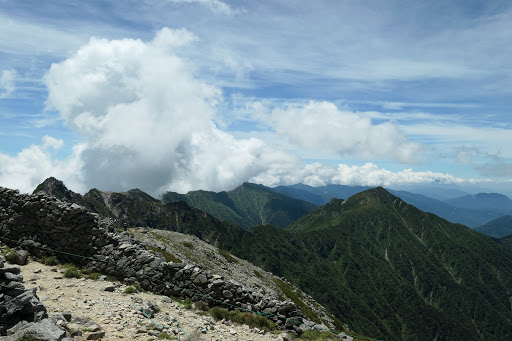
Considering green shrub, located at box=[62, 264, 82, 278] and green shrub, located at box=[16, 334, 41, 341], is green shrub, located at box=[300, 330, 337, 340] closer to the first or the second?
green shrub, located at box=[16, 334, 41, 341]

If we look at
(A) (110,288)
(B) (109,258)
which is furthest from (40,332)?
(B) (109,258)

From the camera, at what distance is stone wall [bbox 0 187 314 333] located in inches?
661

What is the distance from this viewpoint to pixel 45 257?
1859cm

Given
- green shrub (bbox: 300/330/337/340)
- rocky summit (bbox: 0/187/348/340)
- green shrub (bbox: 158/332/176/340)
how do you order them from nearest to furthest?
green shrub (bbox: 158/332/176/340)
green shrub (bbox: 300/330/337/340)
rocky summit (bbox: 0/187/348/340)

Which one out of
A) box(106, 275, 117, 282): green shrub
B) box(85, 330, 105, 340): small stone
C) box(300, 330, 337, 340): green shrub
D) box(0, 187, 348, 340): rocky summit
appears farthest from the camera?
box(106, 275, 117, 282): green shrub

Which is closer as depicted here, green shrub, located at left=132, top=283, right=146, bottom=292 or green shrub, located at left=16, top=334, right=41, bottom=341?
green shrub, located at left=16, top=334, right=41, bottom=341

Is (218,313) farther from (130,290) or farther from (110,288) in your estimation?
(110,288)

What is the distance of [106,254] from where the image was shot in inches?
725

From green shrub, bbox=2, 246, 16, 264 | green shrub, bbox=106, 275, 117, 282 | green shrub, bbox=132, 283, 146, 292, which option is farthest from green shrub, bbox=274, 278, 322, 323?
green shrub, bbox=2, 246, 16, 264

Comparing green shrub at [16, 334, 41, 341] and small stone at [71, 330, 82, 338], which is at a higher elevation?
green shrub at [16, 334, 41, 341]

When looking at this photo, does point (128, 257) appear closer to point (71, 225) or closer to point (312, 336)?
point (71, 225)

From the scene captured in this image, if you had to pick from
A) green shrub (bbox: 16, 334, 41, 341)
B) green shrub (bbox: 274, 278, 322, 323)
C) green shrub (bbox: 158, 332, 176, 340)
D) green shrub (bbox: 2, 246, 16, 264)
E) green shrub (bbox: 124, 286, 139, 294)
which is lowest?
green shrub (bbox: 274, 278, 322, 323)

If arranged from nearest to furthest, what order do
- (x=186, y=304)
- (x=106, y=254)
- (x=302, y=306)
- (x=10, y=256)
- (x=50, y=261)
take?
(x=186, y=304) < (x=10, y=256) < (x=50, y=261) < (x=106, y=254) < (x=302, y=306)

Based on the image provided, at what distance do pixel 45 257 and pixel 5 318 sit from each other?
11.0 meters
